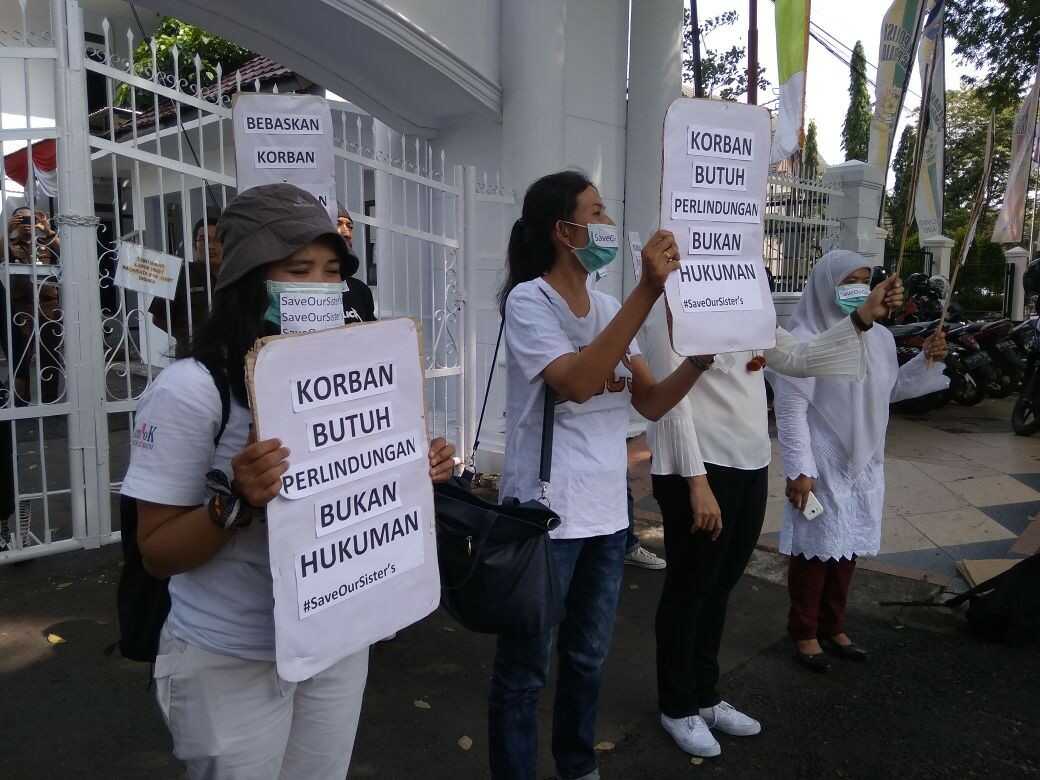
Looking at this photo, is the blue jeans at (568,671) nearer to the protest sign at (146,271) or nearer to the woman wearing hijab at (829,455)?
the woman wearing hijab at (829,455)

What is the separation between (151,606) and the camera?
164cm

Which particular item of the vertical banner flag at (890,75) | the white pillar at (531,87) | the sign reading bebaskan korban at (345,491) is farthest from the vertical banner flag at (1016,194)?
the sign reading bebaskan korban at (345,491)

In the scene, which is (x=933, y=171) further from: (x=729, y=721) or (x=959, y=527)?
(x=729, y=721)

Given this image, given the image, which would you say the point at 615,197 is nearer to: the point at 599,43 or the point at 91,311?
the point at 599,43

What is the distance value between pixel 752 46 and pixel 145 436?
253 centimetres

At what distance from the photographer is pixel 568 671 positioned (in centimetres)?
230

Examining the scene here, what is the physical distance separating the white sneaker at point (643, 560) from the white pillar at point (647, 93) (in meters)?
3.07

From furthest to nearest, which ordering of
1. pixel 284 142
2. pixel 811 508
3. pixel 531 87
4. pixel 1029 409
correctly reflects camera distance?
1. pixel 1029 409
2. pixel 531 87
3. pixel 284 142
4. pixel 811 508

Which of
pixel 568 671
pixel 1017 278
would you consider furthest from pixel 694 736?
pixel 1017 278

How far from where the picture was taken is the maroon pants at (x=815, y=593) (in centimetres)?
338

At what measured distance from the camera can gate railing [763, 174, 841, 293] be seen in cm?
919

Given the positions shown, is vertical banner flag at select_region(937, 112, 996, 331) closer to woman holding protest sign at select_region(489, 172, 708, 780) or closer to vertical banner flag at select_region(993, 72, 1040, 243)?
woman holding protest sign at select_region(489, 172, 708, 780)

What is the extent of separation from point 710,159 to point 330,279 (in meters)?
1.10

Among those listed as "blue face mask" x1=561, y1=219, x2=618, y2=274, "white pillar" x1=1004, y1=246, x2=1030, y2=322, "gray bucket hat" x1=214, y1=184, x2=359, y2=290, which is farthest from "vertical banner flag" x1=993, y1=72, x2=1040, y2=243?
"white pillar" x1=1004, y1=246, x2=1030, y2=322
